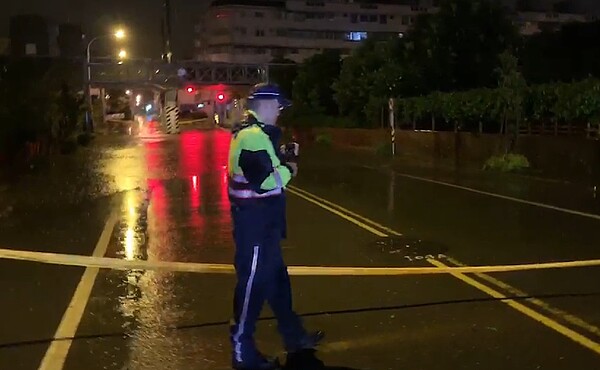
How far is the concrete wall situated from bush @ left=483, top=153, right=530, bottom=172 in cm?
34

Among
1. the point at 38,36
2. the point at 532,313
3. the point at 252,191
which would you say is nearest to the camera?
the point at 252,191

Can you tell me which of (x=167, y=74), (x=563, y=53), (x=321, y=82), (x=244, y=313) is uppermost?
(x=167, y=74)

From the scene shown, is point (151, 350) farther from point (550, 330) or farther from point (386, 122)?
point (386, 122)

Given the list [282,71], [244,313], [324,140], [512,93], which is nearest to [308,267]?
[244,313]

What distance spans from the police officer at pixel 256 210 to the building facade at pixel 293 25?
101m

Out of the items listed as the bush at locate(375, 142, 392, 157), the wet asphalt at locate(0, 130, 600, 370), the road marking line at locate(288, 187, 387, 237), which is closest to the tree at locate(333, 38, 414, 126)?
the bush at locate(375, 142, 392, 157)

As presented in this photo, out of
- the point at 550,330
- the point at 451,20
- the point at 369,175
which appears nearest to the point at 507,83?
the point at 369,175

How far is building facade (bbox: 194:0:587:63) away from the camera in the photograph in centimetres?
10900

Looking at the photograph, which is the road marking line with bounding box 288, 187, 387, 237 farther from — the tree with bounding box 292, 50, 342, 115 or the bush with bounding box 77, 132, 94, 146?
the tree with bounding box 292, 50, 342, 115

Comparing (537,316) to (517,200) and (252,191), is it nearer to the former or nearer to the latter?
(252,191)

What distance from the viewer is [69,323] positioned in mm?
7082

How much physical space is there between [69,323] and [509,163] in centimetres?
1911

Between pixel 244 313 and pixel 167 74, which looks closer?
pixel 244 313

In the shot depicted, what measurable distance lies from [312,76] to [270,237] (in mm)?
49136
